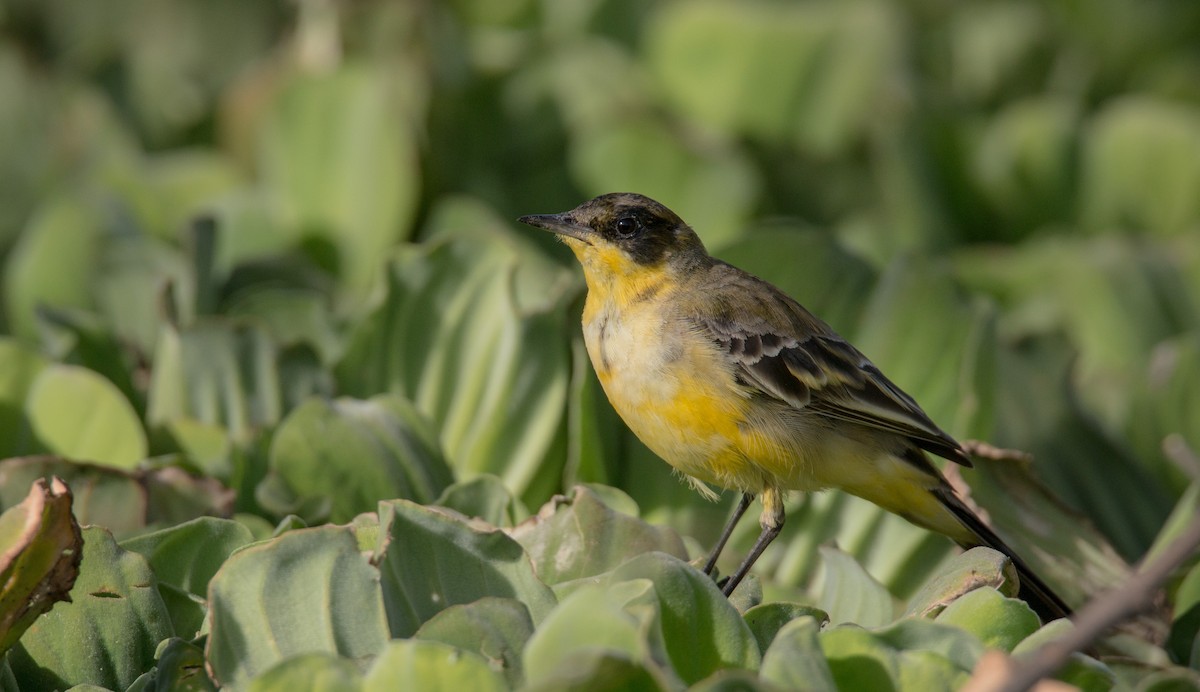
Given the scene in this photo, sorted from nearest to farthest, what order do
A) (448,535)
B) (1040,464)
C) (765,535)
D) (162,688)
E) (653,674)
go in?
(653,674), (162,688), (448,535), (765,535), (1040,464)

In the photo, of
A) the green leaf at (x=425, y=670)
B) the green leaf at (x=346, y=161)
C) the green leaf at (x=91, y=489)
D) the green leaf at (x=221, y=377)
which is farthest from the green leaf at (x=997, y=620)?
the green leaf at (x=346, y=161)

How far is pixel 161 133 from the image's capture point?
198 inches

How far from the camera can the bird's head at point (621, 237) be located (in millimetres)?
3098

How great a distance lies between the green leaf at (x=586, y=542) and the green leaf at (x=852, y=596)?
311 mm

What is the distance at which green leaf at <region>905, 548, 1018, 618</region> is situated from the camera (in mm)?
2230

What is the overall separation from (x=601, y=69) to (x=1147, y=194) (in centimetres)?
196

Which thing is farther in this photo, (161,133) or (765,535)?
(161,133)

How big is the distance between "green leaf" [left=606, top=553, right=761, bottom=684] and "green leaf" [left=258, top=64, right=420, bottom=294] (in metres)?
2.17

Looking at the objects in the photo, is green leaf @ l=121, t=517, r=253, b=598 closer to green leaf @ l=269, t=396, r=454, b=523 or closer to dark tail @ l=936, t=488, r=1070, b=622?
green leaf @ l=269, t=396, r=454, b=523

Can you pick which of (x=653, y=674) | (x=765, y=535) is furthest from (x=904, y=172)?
(x=653, y=674)

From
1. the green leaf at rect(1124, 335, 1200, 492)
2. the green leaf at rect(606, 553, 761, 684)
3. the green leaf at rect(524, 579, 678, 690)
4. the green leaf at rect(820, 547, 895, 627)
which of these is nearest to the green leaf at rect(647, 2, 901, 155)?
the green leaf at rect(1124, 335, 1200, 492)

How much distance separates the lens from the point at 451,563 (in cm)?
213

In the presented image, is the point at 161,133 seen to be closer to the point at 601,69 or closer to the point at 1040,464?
the point at 601,69

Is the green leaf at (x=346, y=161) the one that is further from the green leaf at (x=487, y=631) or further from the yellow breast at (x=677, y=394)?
the green leaf at (x=487, y=631)
